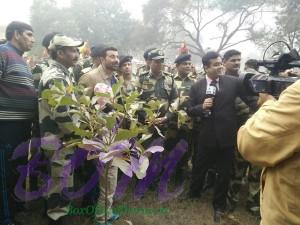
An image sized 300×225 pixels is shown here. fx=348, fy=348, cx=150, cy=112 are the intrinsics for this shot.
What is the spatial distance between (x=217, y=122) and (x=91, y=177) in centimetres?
147

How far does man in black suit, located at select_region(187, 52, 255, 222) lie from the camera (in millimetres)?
3785

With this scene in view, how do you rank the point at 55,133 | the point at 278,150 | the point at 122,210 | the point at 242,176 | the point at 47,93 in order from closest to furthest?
the point at 278,150
the point at 47,93
the point at 55,133
the point at 122,210
the point at 242,176

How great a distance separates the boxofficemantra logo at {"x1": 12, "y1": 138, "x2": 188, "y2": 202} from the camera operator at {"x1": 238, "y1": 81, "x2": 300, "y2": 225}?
5.10ft

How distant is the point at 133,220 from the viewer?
3.68 metres

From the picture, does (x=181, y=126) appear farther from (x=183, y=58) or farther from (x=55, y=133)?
(x=55, y=133)

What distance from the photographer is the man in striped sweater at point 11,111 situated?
3.03m

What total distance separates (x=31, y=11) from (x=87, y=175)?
31351 mm

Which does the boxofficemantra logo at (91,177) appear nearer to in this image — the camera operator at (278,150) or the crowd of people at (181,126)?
the crowd of people at (181,126)

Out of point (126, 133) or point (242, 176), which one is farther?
point (242, 176)

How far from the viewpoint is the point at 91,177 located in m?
3.47

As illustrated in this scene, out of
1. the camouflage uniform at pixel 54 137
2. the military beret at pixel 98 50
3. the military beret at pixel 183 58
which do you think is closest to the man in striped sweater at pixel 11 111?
the camouflage uniform at pixel 54 137

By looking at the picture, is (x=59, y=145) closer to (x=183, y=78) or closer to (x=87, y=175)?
(x=87, y=175)

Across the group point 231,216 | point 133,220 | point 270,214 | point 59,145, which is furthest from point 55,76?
point 231,216

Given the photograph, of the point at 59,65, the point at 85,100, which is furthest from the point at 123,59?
the point at 85,100
